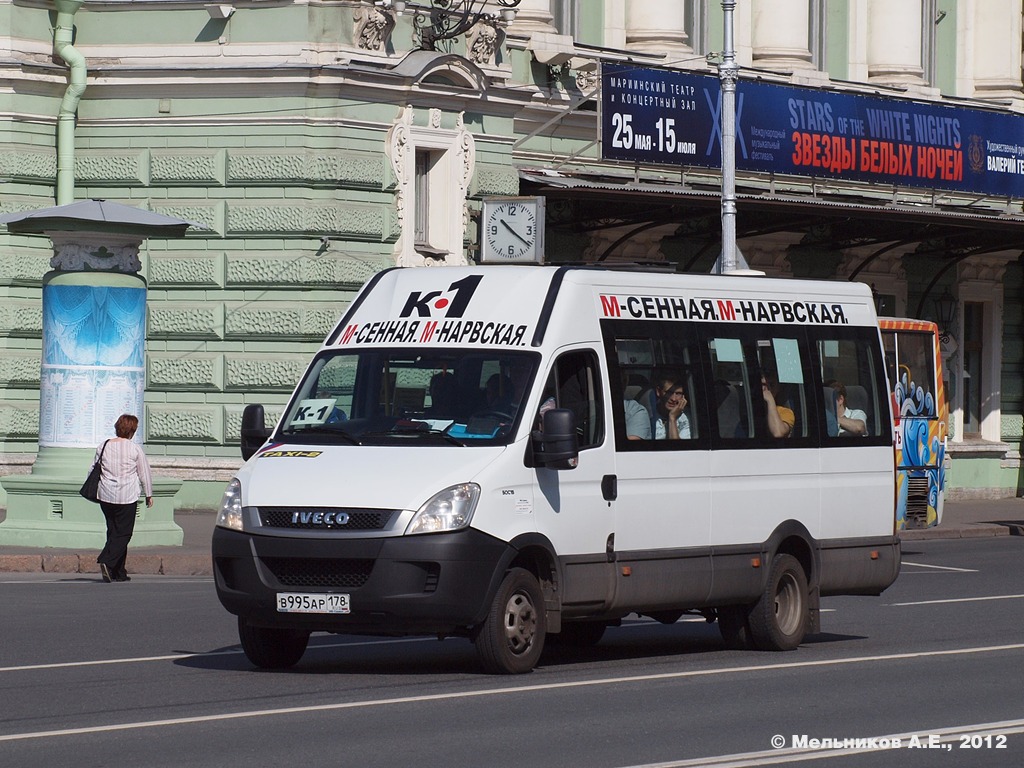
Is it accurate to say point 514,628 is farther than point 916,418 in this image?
No

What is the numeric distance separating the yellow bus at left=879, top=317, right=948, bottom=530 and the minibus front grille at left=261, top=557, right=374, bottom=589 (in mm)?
14088

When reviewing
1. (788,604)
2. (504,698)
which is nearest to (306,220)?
(788,604)

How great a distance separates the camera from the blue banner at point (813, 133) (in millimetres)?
30125

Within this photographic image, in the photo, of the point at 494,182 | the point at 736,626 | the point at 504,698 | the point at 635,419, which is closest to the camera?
the point at 504,698

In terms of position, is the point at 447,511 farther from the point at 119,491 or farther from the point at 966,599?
the point at 119,491

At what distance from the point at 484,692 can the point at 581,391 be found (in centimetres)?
219

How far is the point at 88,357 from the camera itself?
832 inches

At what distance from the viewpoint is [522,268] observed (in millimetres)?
12656

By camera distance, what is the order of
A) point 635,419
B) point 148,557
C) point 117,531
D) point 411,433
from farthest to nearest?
point 148,557 → point 117,531 → point 635,419 → point 411,433

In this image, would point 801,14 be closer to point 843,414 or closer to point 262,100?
point 262,100

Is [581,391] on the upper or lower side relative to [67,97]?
lower

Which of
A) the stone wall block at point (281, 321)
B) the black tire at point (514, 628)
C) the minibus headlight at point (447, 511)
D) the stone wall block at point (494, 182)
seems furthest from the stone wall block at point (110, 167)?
the minibus headlight at point (447, 511)

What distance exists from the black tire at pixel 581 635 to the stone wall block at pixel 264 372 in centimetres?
1255

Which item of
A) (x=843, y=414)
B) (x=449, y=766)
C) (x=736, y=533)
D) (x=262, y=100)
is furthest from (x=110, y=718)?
(x=262, y=100)
